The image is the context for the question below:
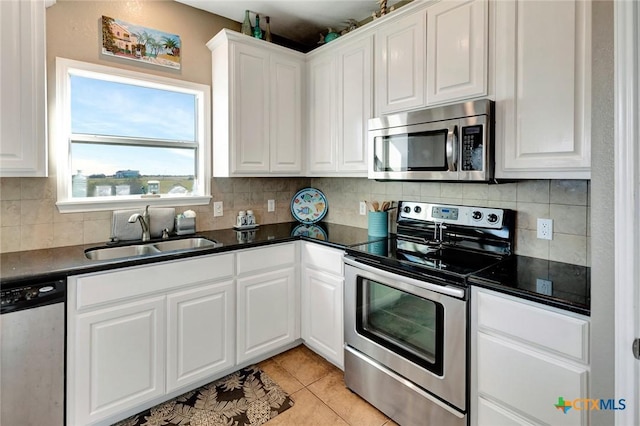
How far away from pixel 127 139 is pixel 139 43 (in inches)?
27.0

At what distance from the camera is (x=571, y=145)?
1.44m

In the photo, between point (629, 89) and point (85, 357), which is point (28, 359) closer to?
point (85, 357)

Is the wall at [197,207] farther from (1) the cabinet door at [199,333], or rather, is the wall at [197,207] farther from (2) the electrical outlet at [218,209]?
(1) the cabinet door at [199,333]

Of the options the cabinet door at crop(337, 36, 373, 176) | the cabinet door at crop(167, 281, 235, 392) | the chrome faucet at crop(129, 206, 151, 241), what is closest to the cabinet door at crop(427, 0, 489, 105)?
the cabinet door at crop(337, 36, 373, 176)

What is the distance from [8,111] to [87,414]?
5.15 feet

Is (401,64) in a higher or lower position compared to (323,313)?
higher

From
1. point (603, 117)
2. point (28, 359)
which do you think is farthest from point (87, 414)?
point (603, 117)

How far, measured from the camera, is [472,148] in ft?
5.64

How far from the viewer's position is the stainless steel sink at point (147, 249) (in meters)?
2.05

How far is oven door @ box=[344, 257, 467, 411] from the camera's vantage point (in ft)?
5.04

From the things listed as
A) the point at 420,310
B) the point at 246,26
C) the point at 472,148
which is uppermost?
the point at 246,26

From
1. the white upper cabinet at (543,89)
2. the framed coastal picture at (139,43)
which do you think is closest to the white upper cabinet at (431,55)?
the white upper cabinet at (543,89)

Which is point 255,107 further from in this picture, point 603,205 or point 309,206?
point 603,205

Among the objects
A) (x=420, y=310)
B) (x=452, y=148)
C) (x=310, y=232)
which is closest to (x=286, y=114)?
(x=310, y=232)
